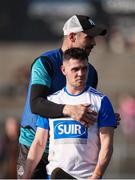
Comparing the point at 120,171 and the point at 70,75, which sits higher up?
the point at 70,75

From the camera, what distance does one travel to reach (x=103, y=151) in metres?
5.84

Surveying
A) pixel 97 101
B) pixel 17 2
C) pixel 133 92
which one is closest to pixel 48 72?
pixel 97 101

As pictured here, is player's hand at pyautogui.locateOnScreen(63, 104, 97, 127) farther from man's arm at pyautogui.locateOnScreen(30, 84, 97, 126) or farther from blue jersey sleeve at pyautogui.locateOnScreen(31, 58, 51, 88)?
blue jersey sleeve at pyautogui.locateOnScreen(31, 58, 51, 88)

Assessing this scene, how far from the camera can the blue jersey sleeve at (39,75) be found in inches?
250

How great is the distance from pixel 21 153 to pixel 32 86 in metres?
0.71

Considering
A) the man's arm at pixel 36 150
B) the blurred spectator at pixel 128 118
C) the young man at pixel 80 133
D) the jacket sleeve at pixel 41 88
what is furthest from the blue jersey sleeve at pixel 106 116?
the blurred spectator at pixel 128 118

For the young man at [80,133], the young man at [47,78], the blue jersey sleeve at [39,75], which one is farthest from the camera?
the blue jersey sleeve at [39,75]

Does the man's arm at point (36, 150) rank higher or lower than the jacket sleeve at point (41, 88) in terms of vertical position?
lower

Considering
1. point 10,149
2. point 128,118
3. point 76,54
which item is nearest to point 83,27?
point 76,54

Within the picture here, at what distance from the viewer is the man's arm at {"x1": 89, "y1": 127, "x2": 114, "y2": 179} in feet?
19.1

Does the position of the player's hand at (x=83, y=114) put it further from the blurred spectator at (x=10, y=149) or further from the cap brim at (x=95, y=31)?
the blurred spectator at (x=10, y=149)

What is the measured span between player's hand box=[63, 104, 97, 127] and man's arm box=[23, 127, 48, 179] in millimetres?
312

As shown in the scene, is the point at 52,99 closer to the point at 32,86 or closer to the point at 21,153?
the point at 32,86

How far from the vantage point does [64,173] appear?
5.94 m
